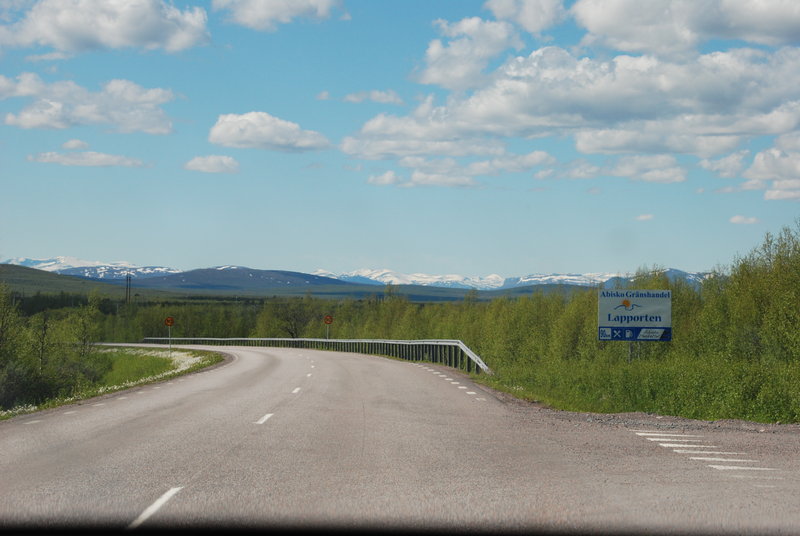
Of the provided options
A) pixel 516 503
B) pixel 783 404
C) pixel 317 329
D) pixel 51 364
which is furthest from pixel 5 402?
pixel 317 329

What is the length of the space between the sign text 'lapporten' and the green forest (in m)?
0.59

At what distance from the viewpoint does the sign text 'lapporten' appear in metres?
22.5

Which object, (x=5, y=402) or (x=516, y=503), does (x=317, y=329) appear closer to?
(x=5, y=402)

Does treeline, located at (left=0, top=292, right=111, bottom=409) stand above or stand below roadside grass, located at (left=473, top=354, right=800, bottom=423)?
below

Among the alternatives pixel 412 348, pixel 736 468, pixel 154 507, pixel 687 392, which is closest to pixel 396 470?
pixel 154 507

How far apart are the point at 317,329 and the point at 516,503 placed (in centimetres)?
12090

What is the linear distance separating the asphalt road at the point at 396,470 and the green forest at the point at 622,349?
2.36 metres

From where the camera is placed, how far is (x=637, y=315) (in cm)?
2255

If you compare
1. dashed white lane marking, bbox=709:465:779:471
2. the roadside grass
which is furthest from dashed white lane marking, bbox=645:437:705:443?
the roadside grass

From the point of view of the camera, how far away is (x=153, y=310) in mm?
157750

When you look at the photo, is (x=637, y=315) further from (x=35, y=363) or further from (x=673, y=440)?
(x=35, y=363)

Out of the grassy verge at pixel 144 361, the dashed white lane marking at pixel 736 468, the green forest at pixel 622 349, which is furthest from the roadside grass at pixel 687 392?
the grassy verge at pixel 144 361

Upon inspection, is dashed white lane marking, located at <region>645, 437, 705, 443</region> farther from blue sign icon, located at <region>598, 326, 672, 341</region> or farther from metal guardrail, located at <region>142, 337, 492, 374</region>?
metal guardrail, located at <region>142, 337, 492, 374</region>

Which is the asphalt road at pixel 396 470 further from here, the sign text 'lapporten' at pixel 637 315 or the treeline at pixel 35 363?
the treeline at pixel 35 363
